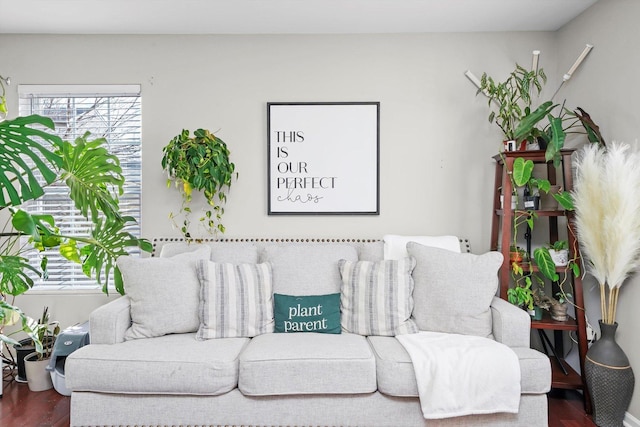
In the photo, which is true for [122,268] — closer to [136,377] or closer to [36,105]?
[136,377]

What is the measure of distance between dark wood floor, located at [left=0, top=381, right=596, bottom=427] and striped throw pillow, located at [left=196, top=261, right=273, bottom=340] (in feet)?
3.19

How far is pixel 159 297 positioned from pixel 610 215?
8.20ft

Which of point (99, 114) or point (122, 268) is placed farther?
point (99, 114)

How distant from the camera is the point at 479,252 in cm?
300

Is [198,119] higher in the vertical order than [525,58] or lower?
lower

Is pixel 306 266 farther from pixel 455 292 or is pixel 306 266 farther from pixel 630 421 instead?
pixel 630 421

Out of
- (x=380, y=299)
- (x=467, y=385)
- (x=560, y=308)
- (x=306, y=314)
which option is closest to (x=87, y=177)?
(x=306, y=314)

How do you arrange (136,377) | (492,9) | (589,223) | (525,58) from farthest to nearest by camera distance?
(525,58) → (492,9) → (589,223) → (136,377)

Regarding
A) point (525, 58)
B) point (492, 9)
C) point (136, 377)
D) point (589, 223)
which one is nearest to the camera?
point (136, 377)

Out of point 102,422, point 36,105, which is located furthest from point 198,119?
point 102,422

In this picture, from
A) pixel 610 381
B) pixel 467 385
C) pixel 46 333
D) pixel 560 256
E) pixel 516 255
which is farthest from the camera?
pixel 46 333

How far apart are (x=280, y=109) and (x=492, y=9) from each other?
1.57m

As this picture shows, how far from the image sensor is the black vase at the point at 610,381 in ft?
6.93

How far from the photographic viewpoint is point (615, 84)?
235 centimetres
